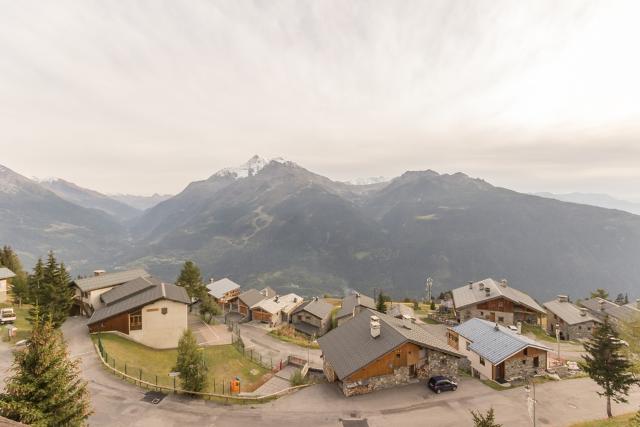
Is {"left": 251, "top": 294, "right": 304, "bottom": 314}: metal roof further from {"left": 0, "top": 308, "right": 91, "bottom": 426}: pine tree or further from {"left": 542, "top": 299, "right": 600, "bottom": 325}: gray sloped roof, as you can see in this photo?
{"left": 542, "top": 299, "right": 600, "bottom": 325}: gray sloped roof

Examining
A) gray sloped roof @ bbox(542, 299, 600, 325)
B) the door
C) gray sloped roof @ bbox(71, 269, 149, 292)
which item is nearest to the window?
gray sloped roof @ bbox(71, 269, 149, 292)

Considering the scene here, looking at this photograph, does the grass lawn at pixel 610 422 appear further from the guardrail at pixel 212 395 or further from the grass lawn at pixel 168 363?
the grass lawn at pixel 168 363

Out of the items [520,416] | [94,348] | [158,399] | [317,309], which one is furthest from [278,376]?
[317,309]

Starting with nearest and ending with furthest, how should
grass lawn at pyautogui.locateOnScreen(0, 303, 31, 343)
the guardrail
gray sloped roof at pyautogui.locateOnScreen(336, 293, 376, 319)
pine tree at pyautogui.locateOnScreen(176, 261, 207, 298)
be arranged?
1. the guardrail
2. grass lawn at pyautogui.locateOnScreen(0, 303, 31, 343)
3. pine tree at pyautogui.locateOnScreen(176, 261, 207, 298)
4. gray sloped roof at pyautogui.locateOnScreen(336, 293, 376, 319)

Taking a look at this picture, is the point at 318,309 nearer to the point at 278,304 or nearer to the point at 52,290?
the point at 278,304

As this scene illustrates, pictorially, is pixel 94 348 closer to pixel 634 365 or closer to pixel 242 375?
pixel 242 375

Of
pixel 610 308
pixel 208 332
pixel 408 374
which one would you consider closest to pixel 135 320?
pixel 208 332
